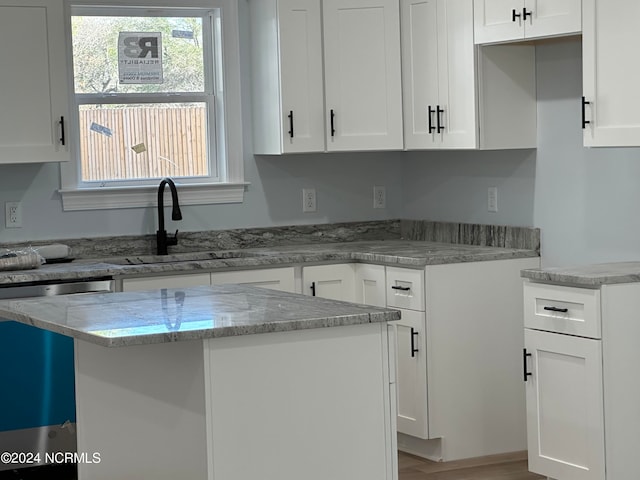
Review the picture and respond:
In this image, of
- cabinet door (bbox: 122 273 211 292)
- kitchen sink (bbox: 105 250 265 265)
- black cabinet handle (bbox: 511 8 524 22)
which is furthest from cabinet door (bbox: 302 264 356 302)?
black cabinet handle (bbox: 511 8 524 22)

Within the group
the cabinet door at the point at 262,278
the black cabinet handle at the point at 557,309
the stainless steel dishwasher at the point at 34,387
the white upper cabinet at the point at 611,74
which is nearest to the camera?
the white upper cabinet at the point at 611,74

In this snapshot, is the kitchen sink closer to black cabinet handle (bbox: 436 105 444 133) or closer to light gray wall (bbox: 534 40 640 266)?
black cabinet handle (bbox: 436 105 444 133)

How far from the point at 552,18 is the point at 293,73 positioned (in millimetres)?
1393

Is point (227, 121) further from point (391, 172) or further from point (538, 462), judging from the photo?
point (538, 462)

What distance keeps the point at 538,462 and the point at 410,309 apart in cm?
91

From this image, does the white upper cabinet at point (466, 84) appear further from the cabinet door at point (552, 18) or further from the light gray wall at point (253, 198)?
the light gray wall at point (253, 198)

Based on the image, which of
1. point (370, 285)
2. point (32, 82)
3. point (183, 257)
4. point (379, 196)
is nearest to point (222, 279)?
point (183, 257)

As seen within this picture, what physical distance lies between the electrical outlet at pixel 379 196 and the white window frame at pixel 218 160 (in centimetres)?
75

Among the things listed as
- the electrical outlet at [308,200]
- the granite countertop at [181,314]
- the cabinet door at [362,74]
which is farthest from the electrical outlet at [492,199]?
the granite countertop at [181,314]

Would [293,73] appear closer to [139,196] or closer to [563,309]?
[139,196]

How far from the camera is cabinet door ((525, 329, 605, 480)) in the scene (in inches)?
155

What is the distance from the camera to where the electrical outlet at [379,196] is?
5.89 meters

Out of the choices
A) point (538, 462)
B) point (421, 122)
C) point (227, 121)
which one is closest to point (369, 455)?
point (538, 462)

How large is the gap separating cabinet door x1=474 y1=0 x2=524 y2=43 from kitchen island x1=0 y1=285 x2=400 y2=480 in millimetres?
1669
